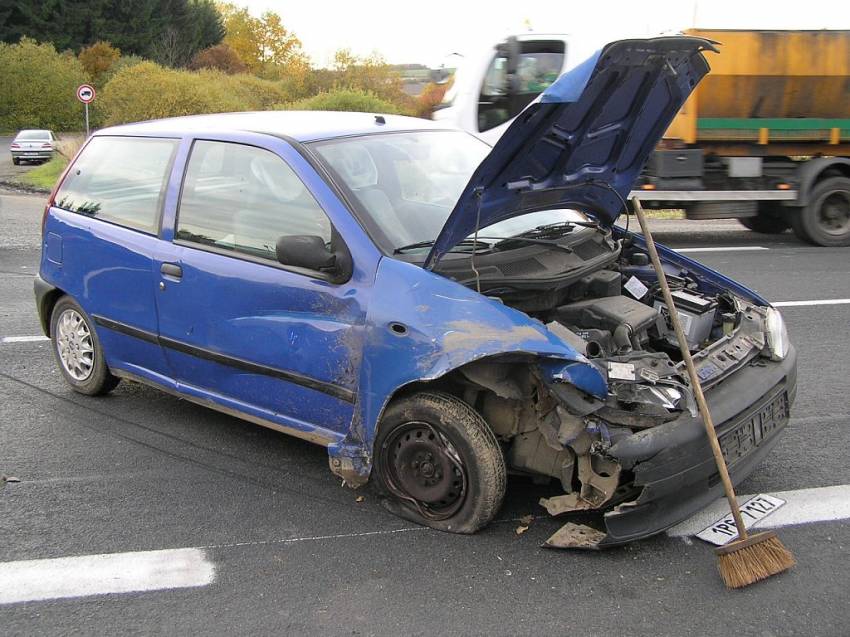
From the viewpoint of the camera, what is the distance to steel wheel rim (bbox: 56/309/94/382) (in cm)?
522

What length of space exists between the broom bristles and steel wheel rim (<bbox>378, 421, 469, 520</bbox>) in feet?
3.39

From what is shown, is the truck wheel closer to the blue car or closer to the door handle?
the blue car

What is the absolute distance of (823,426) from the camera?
4.77 m

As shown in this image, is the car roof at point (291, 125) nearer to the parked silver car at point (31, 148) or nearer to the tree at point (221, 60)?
the parked silver car at point (31, 148)

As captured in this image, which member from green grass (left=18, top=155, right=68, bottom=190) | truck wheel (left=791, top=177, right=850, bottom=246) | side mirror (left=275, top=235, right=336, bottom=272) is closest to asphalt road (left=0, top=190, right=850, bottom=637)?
side mirror (left=275, top=235, right=336, bottom=272)

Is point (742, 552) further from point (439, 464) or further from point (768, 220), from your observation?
point (768, 220)

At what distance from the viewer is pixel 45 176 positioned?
78.2 feet

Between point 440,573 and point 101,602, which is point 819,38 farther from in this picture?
point 101,602

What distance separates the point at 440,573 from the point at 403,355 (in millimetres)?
867

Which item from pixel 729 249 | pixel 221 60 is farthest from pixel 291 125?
pixel 221 60

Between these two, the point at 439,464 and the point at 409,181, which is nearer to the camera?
the point at 439,464

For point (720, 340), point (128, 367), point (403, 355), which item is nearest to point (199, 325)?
point (128, 367)

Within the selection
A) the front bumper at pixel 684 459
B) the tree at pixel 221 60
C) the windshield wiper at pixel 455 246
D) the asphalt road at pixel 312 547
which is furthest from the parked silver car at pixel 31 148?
the front bumper at pixel 684 459

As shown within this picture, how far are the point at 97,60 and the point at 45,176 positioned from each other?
34.7 meters
